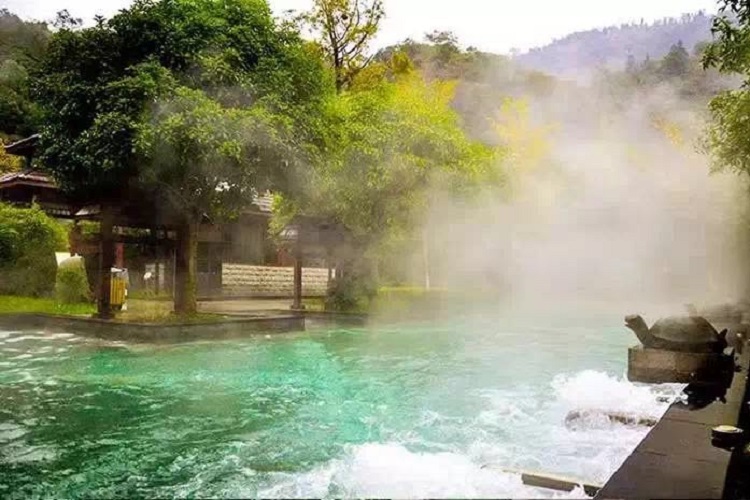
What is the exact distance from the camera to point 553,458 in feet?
10.7

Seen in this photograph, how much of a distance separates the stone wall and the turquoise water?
6860mm

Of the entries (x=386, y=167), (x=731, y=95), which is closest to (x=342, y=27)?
(x=386, y=167)

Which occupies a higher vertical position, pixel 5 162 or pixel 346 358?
pixel 5 162

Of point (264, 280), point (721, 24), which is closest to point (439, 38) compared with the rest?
point (264, 280)

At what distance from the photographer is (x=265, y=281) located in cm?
1578

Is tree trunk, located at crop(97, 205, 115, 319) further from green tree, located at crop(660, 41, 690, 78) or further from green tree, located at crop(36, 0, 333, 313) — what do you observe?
green tree, located at crop(660, 41, 690, 78)

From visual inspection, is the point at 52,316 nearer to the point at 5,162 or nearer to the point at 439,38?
the point at 5,162

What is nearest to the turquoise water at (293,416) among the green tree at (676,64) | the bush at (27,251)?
the bush at (27,251)

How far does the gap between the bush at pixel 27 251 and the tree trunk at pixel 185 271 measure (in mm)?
3490

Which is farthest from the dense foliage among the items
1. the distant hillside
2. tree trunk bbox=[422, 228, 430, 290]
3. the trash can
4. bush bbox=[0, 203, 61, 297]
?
the distant hillside

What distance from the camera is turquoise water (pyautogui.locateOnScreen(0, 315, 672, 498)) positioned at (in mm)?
2826

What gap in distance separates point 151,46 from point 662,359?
763cm

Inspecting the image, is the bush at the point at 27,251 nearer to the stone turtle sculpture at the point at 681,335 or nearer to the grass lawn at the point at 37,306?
the grass lawn at the point at 37,306

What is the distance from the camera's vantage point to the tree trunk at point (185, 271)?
29.8ft
